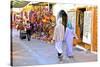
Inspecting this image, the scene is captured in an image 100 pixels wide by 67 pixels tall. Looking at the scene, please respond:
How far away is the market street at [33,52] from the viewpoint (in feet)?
5.79

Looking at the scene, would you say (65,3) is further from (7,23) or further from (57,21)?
(7,23)

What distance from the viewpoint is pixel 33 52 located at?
1.82 metres

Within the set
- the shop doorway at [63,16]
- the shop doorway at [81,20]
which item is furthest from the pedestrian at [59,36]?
the shop doorway at [81,20]

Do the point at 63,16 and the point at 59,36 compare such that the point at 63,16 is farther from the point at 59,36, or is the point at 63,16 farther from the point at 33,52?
the point at 33,52

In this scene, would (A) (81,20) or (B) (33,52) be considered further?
(A) (81,20)

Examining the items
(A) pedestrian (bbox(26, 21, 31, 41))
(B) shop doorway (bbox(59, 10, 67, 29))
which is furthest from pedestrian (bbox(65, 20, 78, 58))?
(A) pedestrian (bbox(26, 21, 31, 41))

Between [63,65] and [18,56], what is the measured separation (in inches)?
17.1

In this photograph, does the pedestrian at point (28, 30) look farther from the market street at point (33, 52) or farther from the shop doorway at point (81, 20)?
the shop doorway at point (81, 20)

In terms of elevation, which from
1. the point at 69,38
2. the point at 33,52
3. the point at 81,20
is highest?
the point at 81,20

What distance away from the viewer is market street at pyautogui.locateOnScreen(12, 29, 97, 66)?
1.77 metres

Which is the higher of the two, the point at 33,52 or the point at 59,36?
the point at 59,36

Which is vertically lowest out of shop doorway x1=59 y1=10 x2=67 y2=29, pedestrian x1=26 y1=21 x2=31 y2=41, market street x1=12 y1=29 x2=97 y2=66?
market street x1=12 y1=29 x2=97 y2=66

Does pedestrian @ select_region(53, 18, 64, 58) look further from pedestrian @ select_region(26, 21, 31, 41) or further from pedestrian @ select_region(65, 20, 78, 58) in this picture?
pedestrian @ select_region(26, 21, 31, 41)

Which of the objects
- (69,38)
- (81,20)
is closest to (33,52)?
(69,38)
